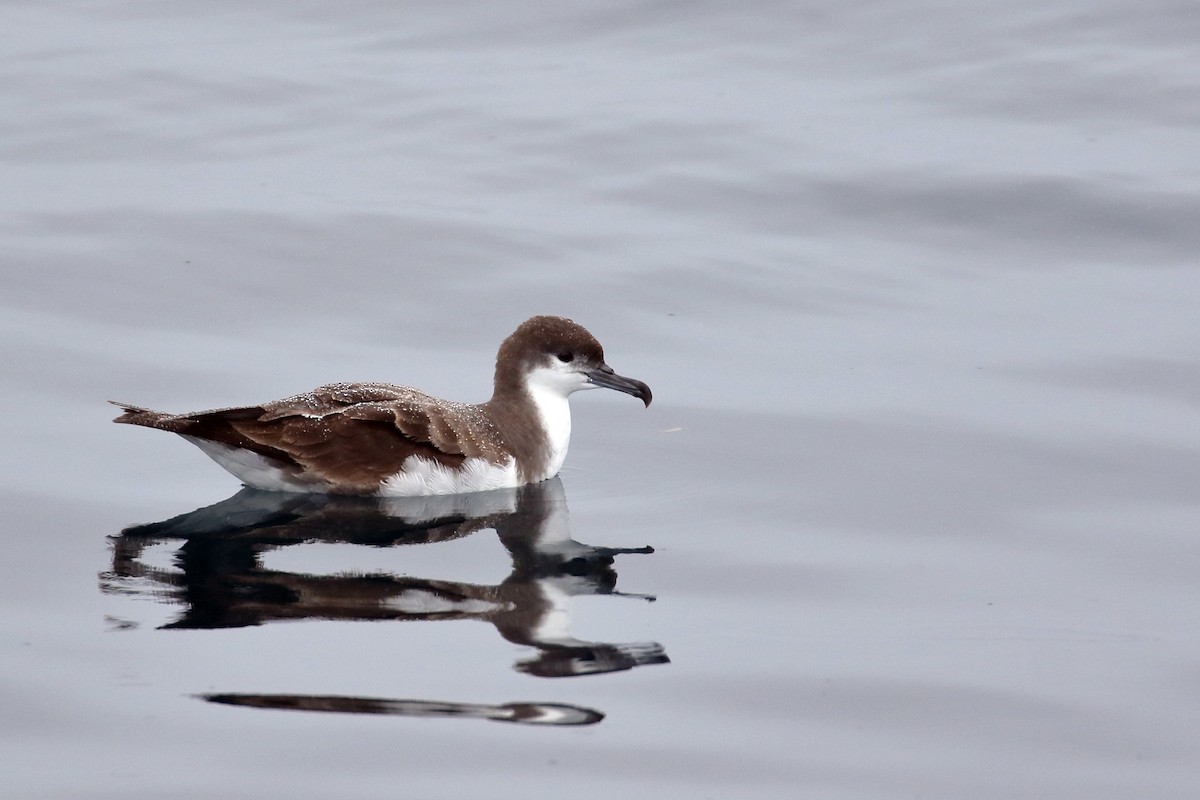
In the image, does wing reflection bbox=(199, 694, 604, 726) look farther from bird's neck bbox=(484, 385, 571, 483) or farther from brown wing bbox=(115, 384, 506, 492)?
bird's neck bbox=(484, 385, 571, 483)

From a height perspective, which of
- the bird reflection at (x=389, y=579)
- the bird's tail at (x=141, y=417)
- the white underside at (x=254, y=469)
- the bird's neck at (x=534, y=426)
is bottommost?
the bird reflection at (x=389, y=579)

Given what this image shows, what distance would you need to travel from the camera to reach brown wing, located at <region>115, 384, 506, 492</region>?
8.11 meters

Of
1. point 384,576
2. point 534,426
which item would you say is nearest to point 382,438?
point 534,426

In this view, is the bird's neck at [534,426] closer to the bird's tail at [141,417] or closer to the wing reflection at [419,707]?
the bird's tail at [141,417]

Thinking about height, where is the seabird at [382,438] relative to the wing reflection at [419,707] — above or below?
above

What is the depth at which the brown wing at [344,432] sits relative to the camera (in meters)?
8.11

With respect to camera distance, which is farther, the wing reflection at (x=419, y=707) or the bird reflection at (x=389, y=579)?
the bird reflection at (x=389, y=579)

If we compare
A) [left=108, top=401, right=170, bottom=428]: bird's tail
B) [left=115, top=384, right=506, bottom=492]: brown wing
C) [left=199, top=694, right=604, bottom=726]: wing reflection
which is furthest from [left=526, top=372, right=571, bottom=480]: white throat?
[left=199, top=694, right=604, bottom=726]: wing reflection

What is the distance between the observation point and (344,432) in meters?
8.26

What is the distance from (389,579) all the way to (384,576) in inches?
1.9

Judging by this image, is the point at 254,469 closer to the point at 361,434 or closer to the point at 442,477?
the point at 361,434

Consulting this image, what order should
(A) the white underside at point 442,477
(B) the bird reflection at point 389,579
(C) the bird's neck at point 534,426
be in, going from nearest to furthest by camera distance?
(B) the bird reflection at point 389,579 < (A) the white underside at point 442,477 < (C) the bird's neck at point 534,426

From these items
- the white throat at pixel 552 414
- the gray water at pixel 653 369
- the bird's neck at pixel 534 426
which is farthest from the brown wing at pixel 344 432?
the gray water at pixel 653 369

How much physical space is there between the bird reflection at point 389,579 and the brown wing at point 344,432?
18cm
